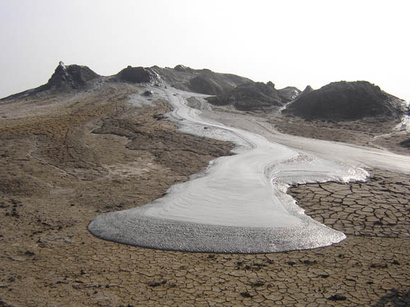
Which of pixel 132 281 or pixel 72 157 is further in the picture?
pixel 72 157

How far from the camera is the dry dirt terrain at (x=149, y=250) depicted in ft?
13.4

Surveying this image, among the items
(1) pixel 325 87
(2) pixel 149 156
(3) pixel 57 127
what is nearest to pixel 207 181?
(2) pixel 149 156

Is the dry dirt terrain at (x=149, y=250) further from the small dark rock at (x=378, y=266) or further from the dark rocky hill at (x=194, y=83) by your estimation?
the dark rocky hill at (x=194, y=83)

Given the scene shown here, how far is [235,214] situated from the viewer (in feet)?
21.7

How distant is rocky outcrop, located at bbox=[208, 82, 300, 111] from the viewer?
2667 cm

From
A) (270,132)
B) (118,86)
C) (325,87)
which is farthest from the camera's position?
(118,86)

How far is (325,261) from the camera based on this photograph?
16.3 feet

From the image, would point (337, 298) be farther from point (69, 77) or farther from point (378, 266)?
point (69, 77)

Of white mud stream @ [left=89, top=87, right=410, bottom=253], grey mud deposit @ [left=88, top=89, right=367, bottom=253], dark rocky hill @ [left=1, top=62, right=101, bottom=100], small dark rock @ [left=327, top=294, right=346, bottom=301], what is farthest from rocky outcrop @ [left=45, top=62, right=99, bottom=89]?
small dark rock @ [left=327, top=294, right=346, bottom=301]

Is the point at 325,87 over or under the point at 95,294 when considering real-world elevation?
over

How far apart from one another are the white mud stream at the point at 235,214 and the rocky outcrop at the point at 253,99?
15750 mm

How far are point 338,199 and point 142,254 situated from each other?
14.9 ft

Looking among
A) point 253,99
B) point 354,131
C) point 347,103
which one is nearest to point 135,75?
point 253,99

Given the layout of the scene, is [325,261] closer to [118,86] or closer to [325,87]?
[325,87]
